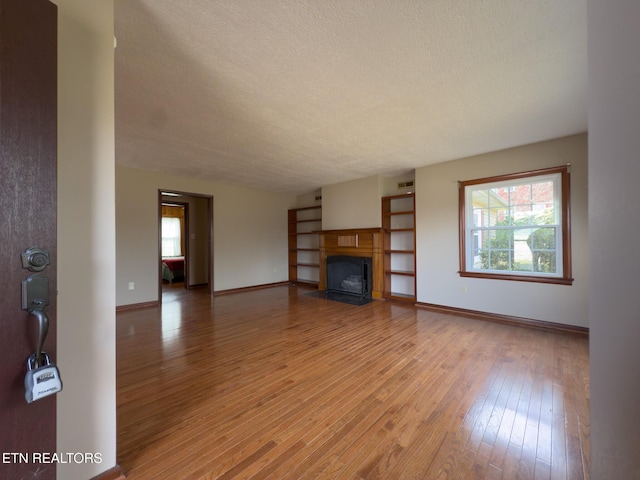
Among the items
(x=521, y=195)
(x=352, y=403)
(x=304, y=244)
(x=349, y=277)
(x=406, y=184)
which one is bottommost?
(x=352, y=403)

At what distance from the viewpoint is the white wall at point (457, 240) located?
10.2 ft

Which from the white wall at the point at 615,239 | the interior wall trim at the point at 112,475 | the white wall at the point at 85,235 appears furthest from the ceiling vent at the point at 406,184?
the interior wall trim at the point at 112,475

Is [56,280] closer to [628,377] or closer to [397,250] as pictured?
[628,377]

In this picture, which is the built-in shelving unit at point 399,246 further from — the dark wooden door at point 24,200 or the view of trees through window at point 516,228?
the dark wooden door at point 24,200

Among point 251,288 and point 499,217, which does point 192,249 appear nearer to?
point 251,288

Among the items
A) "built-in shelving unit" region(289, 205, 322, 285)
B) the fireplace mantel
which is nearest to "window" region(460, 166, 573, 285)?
the fireplace mantel

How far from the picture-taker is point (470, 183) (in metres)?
3.93

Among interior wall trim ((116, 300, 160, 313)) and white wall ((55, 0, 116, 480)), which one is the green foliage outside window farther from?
interior wall trim ((116, 300, 160, 313))

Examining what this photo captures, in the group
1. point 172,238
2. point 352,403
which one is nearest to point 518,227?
point 352,403

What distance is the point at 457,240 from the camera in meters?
4.05

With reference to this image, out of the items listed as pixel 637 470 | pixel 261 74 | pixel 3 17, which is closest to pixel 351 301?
pixel 261 74

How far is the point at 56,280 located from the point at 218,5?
151 centimetres

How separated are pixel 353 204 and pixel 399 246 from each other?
129 cm

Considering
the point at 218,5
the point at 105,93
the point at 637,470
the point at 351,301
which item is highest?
the point at 218,5
